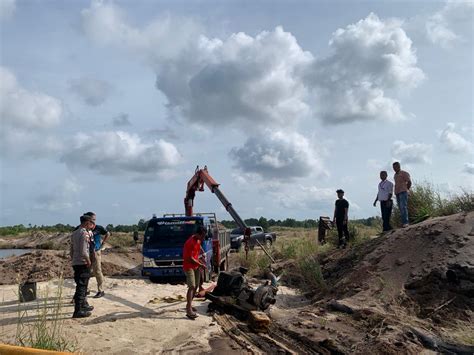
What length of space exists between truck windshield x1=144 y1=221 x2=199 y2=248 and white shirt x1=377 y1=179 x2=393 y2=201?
19.2 feet

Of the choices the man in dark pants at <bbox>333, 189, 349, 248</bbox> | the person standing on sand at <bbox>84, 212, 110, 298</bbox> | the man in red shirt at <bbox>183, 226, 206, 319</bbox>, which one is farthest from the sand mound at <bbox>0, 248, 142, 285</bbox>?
the man in red shirt at <bbox>183, 226, 206, 319</bbox>

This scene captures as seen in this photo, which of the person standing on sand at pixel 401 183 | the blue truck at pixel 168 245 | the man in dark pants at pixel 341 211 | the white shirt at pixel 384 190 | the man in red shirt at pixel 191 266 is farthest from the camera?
the man in dark pants at pixel 341 211

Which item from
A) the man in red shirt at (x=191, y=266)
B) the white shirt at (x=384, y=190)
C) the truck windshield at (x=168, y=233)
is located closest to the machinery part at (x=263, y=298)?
the man in red shirt at (x=191, y=266)

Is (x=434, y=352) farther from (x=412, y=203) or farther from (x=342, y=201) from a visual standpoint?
(x=412, y=203)

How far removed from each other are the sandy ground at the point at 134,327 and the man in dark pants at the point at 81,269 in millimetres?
210

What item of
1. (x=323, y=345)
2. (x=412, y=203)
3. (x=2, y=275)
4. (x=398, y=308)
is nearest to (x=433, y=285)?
(x=398, y=308)

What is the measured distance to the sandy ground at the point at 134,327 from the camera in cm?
739

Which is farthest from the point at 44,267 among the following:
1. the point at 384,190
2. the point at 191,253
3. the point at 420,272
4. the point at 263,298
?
the point at 420,272

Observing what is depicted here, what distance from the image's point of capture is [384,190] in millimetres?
13828

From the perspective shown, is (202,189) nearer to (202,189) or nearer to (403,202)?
(202,189)

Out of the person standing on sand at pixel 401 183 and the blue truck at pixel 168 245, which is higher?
the person standing on sand at pixel 401 183

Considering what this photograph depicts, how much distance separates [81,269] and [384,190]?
351 inches

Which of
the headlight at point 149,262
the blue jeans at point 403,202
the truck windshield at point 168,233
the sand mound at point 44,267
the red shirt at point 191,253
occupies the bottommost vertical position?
the sand mound at point 44,267

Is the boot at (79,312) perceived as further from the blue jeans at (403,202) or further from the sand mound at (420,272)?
the blue jeans at (403,202)
